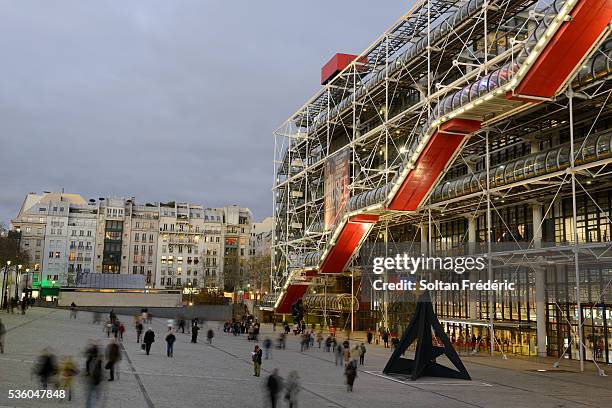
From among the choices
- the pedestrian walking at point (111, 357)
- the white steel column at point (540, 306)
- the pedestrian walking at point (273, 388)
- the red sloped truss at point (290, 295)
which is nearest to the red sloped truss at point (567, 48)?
the white steel column at point (540, 306)

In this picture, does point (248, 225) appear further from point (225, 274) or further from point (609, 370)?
point (609, 370)

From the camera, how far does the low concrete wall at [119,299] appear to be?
6388 centimetres

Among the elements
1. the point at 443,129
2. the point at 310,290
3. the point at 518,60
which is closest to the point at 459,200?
the point at 443,129

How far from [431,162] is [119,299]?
1815 inches

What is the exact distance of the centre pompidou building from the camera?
22281mm

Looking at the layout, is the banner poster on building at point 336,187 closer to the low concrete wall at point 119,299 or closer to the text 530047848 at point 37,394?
the text 530047848 at point 37,394

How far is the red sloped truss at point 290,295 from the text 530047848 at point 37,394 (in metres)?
31.6

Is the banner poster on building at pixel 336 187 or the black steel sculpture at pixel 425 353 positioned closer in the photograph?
the black steel sculpture at pixel 425 353

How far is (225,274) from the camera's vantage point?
94.1m

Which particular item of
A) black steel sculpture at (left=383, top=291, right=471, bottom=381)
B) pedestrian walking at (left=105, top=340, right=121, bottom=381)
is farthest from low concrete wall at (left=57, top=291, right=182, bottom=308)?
pedestrian walking at (left=105, top=340, right=121, bottom=381)

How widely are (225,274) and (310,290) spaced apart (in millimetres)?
47533

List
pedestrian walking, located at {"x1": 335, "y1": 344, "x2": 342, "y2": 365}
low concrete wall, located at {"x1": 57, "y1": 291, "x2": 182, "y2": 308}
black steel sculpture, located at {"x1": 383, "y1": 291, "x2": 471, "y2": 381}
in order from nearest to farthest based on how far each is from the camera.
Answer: black steel sculpture, located at {"x1": 383, "y1": 291, "x2": 471, "y2": 381}, pedestrian walking, located at {"x1": 335, "y1": 344, "x2": 342, "y2": 365}, low concrete wall, located at {"x1": 57, "y1": 291, "x2": 182, "y2": 308}

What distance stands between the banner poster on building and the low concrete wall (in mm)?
29214

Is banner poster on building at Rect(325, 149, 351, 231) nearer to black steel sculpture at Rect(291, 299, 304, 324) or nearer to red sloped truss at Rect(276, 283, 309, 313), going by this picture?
red sloped truss at Rect(276, 283, 309, 313)
